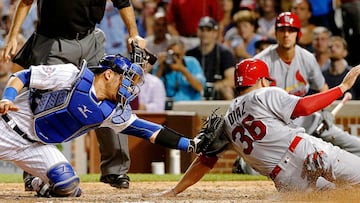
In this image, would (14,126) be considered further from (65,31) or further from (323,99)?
(323,99)

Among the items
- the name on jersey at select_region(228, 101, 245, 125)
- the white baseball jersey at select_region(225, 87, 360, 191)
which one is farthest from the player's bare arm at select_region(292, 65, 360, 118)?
the name on jersey at select_region(228, 101, 245, 125)

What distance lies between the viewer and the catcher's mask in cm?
739

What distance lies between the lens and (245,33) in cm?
1404

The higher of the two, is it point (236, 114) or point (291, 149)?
point (236, 114)

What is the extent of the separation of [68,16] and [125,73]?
4.34 feet

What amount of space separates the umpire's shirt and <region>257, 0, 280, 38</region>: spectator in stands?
5.81 metres

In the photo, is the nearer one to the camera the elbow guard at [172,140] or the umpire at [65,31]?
the elbow guard at [172,140]

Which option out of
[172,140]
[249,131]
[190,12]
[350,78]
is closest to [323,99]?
[350,78]

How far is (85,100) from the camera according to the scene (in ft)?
23.9

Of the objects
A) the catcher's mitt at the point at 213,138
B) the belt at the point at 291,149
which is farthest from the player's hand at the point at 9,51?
the belt at the point at 291,149

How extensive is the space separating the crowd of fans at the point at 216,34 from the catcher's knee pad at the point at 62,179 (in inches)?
215

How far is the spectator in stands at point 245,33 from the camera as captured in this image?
13.9 meters

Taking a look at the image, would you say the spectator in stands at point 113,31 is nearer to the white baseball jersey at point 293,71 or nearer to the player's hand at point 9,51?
the white baseball jersey at point 293,71

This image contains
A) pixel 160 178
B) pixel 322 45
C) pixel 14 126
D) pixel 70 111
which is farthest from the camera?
pixel 322 45
